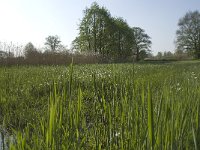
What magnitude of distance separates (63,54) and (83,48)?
78.9 ft

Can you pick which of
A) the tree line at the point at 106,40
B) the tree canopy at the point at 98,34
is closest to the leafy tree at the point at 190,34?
the tree line at the point at 106,40

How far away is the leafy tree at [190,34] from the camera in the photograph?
58844mm

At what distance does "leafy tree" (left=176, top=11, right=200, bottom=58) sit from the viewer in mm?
58844

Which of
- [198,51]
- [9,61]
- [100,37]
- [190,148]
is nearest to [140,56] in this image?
[198,51]

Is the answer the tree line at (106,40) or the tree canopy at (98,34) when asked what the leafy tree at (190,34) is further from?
the tree canopy at (98,34)

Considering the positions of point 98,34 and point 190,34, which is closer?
point 98,34

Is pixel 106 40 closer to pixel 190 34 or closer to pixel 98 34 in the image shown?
pixel 98 34

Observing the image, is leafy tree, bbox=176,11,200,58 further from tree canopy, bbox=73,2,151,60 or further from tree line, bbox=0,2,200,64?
tree canopy, bbox=73,2,151,60

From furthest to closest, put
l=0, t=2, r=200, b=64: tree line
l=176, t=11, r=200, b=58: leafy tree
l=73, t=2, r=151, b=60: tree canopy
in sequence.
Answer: l=176, t=11, r=200, b=58: leafy tree, l=73, t=2, r=151, b=60: tree canopy, l=0, t=2, r=200, b=64: tree line

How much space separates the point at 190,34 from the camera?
59.0 metres

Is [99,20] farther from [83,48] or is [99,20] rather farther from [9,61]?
[9,61]

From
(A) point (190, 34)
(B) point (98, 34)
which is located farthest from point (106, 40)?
(A) point (190, 34)

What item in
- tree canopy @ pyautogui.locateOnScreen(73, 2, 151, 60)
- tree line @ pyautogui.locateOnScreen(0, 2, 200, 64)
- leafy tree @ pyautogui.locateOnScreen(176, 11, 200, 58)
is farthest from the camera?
leafy tree @ pyautogui.locateOnScreen(176, 11, 200, 58)

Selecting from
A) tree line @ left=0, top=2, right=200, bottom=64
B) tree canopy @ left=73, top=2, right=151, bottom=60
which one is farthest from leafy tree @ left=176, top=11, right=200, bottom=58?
tree canopy @ left=73, top=2, right=151, bottom=60
